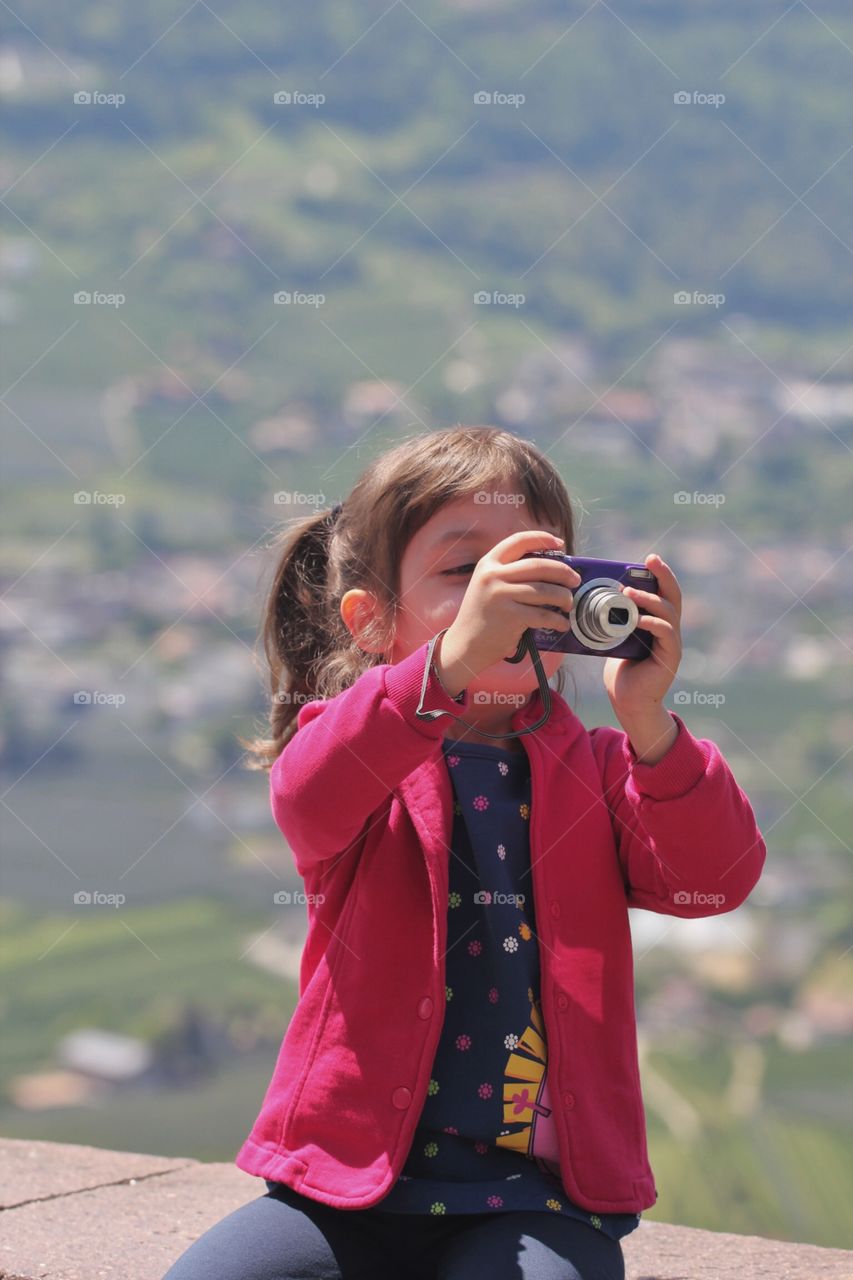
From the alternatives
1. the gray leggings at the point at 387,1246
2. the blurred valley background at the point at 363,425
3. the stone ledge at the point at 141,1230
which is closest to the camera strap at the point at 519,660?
the gray leggings at the point at 387,1246

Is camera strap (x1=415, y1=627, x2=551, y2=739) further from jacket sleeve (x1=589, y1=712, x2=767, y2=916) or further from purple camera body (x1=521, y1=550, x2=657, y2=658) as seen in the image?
jacket sleeve (x1=589, y1=712, x2=767, y2=916)

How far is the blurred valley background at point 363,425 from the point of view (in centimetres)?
5603

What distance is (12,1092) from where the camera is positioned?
2127 inches

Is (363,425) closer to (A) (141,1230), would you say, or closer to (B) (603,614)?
(A) (141,1230)

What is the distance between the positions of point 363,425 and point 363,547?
1092 inches

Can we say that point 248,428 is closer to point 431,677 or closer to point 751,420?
point 751,420

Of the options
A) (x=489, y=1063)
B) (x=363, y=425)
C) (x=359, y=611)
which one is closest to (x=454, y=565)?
(x=359, y=611)

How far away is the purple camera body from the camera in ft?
5.44

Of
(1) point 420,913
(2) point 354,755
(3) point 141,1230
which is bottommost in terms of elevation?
(3) point 141,1230

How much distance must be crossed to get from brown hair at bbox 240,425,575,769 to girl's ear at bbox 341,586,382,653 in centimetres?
1

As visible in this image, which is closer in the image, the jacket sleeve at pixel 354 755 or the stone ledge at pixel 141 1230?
the jacket sleeve at pixel 354 755

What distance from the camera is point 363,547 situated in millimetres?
2010

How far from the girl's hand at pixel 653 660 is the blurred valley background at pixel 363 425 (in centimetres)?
2766

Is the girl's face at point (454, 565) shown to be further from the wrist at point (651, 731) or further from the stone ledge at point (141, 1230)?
the stone ledge at point (141, 1230)
